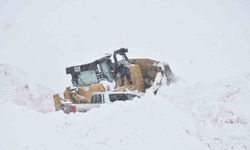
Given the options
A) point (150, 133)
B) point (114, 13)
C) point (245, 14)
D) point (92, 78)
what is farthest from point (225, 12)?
point (150, 133)

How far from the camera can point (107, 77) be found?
20875 mm

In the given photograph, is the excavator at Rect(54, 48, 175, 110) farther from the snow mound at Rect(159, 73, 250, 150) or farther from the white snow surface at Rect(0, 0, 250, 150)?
the snow mound at Rect(159, 73, 250, 150)

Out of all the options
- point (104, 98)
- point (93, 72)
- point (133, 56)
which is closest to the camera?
point (104, 98)

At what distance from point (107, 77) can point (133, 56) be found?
10818 millimetres

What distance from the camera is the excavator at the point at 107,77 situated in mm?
19688

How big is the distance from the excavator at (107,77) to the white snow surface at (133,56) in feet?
4.60

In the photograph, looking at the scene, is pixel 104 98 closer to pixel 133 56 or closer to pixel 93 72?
pixel 93 72

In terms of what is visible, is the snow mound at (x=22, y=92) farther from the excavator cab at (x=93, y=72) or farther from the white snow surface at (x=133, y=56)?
the excavator cab at (x=93, y=72)

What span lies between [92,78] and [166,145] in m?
9.13

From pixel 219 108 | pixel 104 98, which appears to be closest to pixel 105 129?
pixel 104 98

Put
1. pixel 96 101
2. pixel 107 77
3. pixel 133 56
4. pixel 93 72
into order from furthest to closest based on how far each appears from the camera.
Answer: pixel 133 56 < pixel 107 77 < pixel 93 72 < pixel 96 101

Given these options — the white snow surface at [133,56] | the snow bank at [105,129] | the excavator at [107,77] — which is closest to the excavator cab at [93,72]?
the excavator at [107,77]

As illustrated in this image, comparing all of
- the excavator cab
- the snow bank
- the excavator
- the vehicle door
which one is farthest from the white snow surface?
the excavator cab

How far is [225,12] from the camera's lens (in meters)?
37.8
